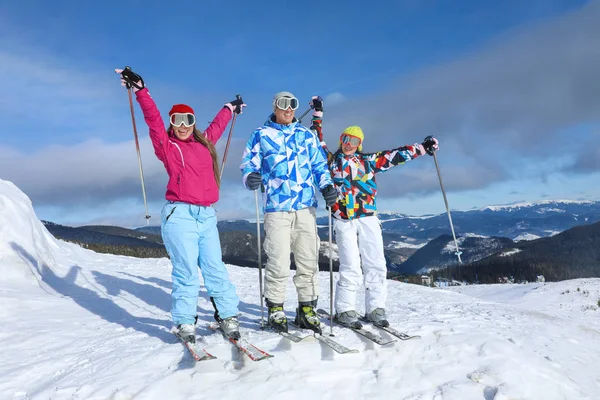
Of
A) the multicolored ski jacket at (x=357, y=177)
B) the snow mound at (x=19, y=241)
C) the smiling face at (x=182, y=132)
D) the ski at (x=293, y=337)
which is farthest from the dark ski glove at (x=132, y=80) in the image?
the snow mound at (x=19, y=241)

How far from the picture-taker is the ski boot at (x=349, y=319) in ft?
18.5

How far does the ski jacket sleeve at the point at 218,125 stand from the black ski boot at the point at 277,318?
8.29 ft

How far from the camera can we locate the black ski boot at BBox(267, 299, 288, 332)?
18.3ft

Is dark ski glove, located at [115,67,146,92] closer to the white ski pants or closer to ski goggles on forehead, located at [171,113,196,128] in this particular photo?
ski goggles on forehead, located at [171,113,196,128]

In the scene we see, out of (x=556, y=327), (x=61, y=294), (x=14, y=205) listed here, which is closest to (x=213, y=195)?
(x=556, y=327)

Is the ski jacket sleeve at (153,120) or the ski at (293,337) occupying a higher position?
the ski jacket sleeve at (153,120)

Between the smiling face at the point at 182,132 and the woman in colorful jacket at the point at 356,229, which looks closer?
the smiling face at the point at 182,132

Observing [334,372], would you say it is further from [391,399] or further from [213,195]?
[213,195]

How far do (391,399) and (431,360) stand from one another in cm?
97

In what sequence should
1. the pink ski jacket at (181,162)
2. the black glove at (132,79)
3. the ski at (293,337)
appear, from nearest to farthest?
1. the ski at (293,337)
2. the black glove at (132,79)
3. the pink ski jacket at (181,162)

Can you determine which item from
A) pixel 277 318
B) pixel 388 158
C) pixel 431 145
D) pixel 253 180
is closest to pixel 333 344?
pixel 277 318

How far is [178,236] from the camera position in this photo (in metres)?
5.25

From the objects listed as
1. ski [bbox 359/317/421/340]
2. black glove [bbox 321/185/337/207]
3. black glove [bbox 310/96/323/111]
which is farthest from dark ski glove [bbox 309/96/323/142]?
ski [bbox 359/317/421/340]

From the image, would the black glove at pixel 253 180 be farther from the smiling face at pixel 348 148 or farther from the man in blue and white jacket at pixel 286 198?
the smiling face at pixel 348 148
